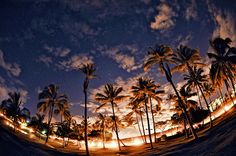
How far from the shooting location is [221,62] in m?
46.3

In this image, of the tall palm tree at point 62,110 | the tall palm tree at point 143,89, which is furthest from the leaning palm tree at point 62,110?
the tall palm tree at point 143,89

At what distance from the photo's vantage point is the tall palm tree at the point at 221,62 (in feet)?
150

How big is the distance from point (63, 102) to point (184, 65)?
34.0 meters

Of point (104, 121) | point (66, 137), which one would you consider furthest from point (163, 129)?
point (66, 137)

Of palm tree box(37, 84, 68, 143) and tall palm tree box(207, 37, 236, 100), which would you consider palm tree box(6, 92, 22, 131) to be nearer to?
palm tree box(37, 84, 68, 143)

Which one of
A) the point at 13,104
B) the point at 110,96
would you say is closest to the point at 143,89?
the point at 110,96

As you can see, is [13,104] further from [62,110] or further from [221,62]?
[221,62]

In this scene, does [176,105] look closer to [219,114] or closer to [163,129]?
[219,114]

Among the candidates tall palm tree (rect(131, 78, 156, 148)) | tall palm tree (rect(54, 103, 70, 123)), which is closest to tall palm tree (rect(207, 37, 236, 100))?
tall palm tree (rect(131, 78, 156, 148))

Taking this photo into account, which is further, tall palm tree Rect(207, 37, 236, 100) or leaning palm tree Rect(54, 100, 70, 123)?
leaning palm tree Rect(54, 100, 70, 123)

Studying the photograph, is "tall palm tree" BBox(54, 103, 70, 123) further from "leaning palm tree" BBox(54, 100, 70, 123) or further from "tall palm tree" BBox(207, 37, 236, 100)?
"tall palm tree" BBox(207, 37, 236, 100)

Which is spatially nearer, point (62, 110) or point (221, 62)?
point (221, 62)

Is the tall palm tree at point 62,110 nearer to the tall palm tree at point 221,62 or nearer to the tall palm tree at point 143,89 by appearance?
the tall palm tree at point 143,89

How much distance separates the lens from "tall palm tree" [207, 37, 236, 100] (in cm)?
4562
